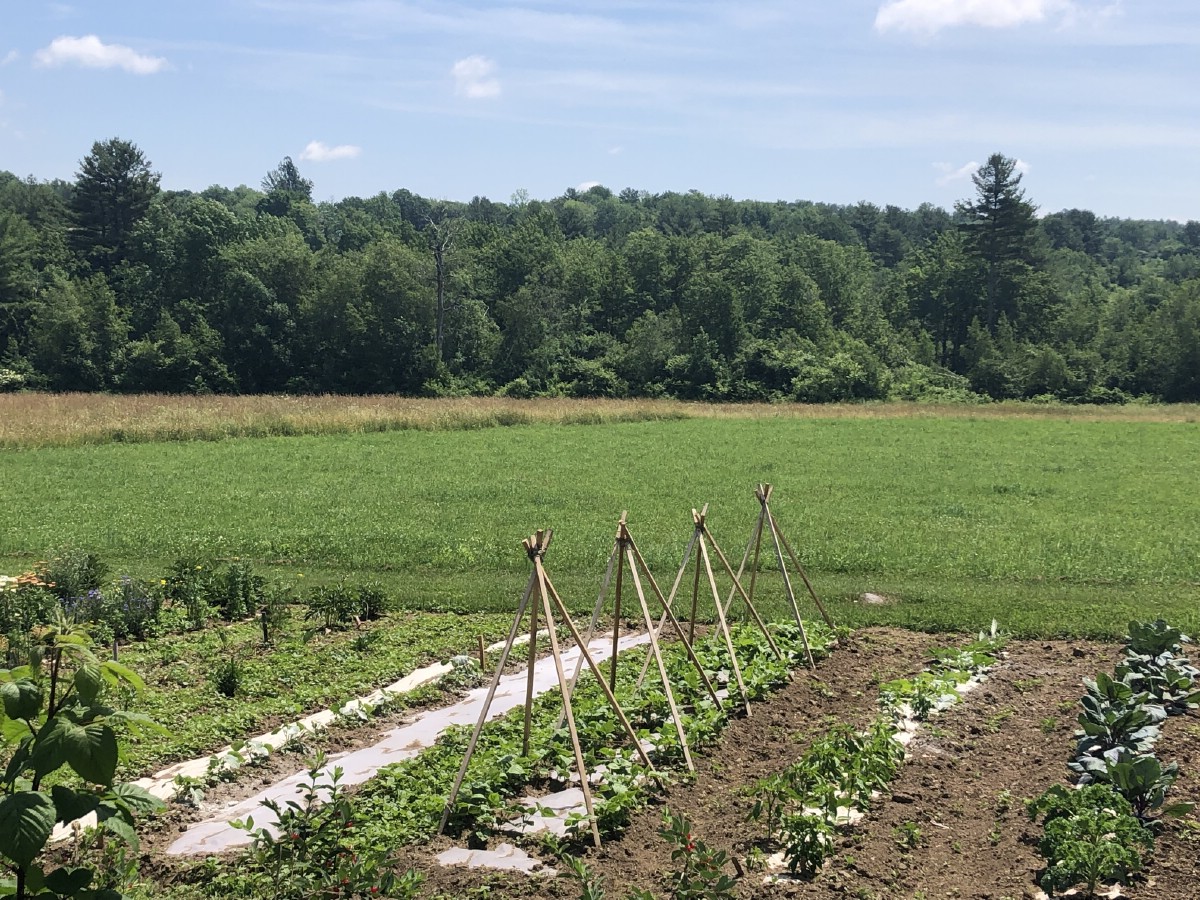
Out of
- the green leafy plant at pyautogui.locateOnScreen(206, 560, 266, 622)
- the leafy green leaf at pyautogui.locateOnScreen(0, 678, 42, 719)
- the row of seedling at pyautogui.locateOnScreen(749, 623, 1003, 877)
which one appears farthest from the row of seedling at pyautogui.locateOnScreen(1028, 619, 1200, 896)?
the green leafy plant at pyautogui.locateOnScreen(206, 560, 266, 622)

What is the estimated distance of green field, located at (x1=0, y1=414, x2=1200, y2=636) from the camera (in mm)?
14086

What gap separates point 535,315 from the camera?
7206 centimetres

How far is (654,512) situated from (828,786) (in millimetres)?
13804

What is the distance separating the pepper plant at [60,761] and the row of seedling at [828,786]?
363 centimetres

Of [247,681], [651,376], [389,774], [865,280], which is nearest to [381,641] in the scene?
[247,681]

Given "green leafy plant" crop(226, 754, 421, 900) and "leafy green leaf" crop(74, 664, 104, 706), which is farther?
"green leafy plant" crop(226, 754, 421, 900)

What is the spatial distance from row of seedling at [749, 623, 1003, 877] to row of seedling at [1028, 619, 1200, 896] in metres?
1.05

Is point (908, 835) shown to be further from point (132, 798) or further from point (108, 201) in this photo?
point (108, 201)

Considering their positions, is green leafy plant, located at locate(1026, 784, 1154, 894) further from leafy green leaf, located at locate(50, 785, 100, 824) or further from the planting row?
leafy green leaf, located at locate(50, 785, 100, 824)

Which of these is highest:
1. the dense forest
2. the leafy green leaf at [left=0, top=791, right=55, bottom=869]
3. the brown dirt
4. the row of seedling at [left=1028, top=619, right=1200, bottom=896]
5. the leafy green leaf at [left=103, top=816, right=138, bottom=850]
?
the dense forest

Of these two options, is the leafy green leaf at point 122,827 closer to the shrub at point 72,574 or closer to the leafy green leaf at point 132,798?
the leafy green leaf at point 132,798

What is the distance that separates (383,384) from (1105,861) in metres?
65.9

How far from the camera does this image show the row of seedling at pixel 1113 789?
5328 millimetres

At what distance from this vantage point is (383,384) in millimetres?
68250
